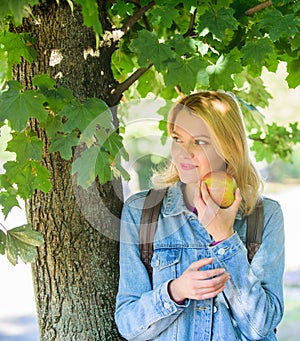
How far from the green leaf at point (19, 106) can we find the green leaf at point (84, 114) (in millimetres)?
53

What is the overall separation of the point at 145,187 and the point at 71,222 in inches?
8.2

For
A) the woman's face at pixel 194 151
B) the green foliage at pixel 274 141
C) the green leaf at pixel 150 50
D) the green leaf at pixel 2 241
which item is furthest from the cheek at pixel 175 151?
the green foliage at pixel 274 141

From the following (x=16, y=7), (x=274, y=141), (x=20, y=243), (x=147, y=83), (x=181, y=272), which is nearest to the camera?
(x=16, y=7)

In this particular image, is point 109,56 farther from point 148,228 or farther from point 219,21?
point 148,228

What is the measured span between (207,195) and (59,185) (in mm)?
357

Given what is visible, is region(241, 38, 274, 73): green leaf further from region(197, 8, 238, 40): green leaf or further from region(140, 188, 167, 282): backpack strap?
region(140, 188, 167, 282): backpack strap

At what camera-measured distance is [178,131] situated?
178 centimetres

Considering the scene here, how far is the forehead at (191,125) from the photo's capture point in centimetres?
175

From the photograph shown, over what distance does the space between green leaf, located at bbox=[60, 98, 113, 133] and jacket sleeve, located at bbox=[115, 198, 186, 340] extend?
0.28 meters

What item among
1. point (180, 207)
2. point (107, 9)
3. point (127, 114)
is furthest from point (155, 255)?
point (107, 9)

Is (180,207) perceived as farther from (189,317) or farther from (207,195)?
(189,317)

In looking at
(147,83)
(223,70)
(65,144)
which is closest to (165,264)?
(65,144)

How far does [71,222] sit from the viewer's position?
1.79 meters

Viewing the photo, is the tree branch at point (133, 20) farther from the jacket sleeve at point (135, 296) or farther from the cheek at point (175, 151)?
the jacket sleeve at point (135, 296)
